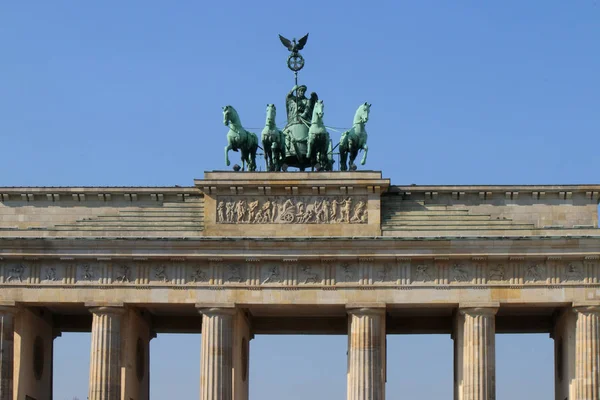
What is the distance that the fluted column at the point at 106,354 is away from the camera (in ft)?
205

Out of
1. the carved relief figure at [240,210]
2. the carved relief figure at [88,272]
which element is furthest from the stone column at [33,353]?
the carved relief figure at [240,210]

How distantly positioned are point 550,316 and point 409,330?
5.94 m

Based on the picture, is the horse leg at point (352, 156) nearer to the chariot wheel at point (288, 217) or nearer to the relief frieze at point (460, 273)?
the chariot wheel at point (288, 217)

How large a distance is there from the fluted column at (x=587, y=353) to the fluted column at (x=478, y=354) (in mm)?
3119

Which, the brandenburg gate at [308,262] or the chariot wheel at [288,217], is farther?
the chariot wheel at [288,217]

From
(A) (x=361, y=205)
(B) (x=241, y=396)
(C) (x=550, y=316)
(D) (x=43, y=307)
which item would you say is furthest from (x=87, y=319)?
(C) (x=550, y=316)

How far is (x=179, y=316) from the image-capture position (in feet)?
224

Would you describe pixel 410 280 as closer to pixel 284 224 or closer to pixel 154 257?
pixel 284 224

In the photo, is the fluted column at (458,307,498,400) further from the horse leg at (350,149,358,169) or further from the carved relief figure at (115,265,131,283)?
the carved relief figure at (115,265,131,283)

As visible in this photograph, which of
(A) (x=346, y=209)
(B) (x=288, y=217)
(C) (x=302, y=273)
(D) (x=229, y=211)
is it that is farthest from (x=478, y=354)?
(D) (x=229, y=211)

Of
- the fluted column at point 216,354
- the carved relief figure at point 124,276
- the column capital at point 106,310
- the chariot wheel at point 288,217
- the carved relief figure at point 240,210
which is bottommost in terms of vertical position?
the fluted column at point 216,354

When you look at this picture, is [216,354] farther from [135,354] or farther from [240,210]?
[240,210]

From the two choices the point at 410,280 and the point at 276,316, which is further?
the point at 276,316

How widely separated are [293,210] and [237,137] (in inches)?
153
